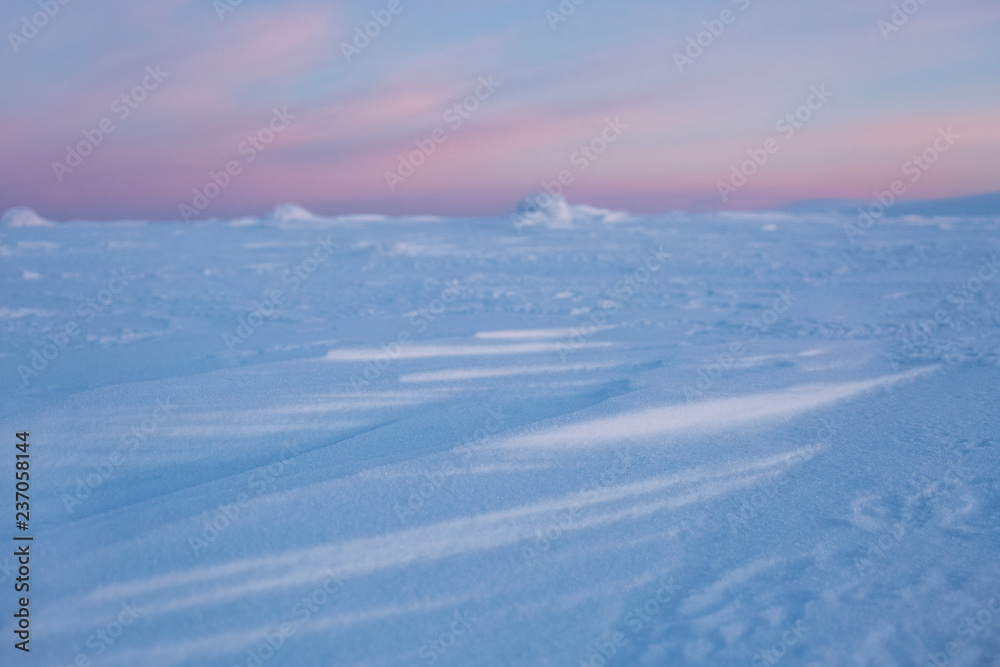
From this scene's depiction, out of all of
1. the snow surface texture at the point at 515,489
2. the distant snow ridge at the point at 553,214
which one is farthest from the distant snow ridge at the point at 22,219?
the snow surface texture at the point at 515,489

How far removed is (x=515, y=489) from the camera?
2.39 meters

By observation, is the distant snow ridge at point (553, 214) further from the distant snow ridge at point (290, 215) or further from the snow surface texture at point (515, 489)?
the snow surface texture at point (515, 489)

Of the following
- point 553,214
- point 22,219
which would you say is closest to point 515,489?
point 553,214

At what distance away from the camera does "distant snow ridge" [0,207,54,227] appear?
2553 cm

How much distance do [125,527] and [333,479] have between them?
27.7 inches

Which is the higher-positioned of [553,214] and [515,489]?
[553,214]

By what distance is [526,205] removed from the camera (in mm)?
25609

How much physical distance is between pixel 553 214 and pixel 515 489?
23.7 metres

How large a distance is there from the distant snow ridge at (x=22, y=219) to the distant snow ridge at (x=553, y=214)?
66.7ft

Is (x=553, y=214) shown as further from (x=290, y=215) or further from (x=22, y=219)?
(x=22, y=219)

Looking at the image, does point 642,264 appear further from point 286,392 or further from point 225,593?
point 225,593

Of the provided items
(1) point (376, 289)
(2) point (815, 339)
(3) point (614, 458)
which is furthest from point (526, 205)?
(3) point (614, 458)

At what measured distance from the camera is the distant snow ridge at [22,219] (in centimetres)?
2553

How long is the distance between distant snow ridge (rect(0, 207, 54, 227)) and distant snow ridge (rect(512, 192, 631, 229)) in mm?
20334
